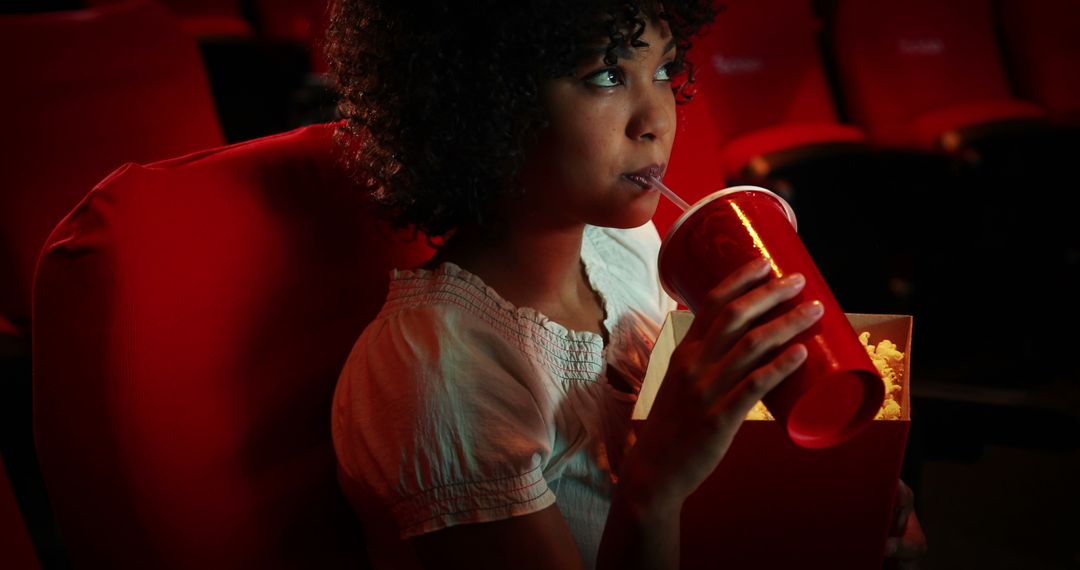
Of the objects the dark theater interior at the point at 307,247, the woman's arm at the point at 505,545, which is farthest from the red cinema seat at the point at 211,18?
the woman's arm at the point at 505,545

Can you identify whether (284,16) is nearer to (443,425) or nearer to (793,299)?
(443,425)

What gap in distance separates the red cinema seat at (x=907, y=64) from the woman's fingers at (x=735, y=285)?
2.22 m

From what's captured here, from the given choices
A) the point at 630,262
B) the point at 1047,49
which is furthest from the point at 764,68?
the point at 630,262

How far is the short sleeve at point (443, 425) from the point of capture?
0.77m

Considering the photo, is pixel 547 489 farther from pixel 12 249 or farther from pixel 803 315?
pixel 12 249

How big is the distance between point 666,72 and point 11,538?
2.11 feet

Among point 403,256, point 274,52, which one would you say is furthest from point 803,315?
point 274,52

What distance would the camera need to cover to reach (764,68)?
2666mm

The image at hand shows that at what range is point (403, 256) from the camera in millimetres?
1038

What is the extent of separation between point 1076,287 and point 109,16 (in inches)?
94.1

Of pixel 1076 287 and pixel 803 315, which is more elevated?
pixel 803 315

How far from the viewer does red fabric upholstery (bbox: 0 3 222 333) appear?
1490 mm

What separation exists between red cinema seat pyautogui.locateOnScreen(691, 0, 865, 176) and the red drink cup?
173 cm

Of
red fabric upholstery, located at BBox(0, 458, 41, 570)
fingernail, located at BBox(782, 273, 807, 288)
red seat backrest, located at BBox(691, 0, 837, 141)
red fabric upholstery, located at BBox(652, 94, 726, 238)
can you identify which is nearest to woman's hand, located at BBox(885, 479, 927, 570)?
fingernail, located at BBox(782, 273, 807, 288)
